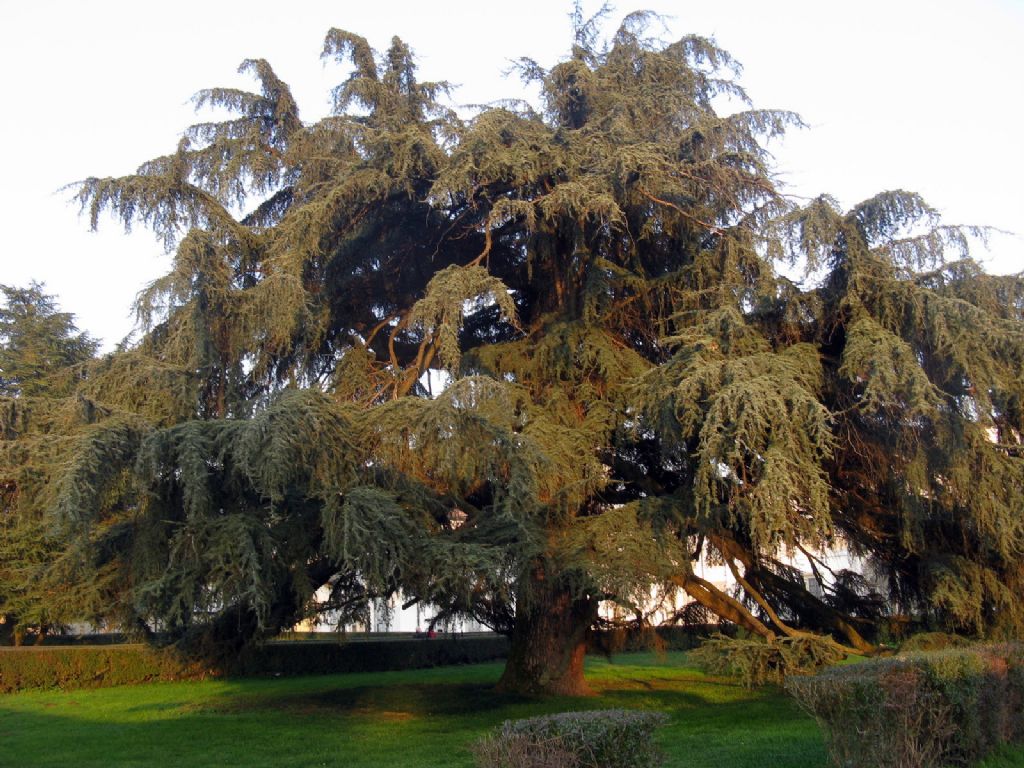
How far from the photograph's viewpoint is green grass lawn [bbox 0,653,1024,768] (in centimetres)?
1020

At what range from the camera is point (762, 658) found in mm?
11445

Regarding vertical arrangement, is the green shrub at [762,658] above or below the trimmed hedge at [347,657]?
above

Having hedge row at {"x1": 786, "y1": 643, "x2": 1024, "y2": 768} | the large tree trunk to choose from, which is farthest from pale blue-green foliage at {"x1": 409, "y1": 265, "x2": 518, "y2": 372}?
hedge row at {"x1": 786, "y1": 643, "x2": 1024, "y2": 768}

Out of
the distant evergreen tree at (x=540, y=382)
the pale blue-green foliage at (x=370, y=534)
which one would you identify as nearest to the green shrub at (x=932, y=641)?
the distant evergreen tree at (x=540, y=382)

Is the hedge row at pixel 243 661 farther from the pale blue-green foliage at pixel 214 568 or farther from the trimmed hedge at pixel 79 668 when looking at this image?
the pale blue-green foliage at pixel 214 568

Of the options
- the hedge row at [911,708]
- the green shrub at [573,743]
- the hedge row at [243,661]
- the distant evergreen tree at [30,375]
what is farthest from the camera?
the hedge row at [243,661]

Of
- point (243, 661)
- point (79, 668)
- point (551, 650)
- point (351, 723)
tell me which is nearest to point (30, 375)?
point (79, 668)

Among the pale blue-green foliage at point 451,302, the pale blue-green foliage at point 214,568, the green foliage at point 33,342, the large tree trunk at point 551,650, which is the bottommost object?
the large tree trunk at point 551,650

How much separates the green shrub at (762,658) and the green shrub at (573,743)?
5800mm

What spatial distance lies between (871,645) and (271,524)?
29.0 feet

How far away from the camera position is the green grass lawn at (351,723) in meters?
10.2

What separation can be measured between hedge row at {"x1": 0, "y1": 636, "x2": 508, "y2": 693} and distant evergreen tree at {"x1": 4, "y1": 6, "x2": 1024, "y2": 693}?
318 inches

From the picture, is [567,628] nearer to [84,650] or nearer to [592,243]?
[592,243]

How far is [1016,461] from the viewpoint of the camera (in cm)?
1147
